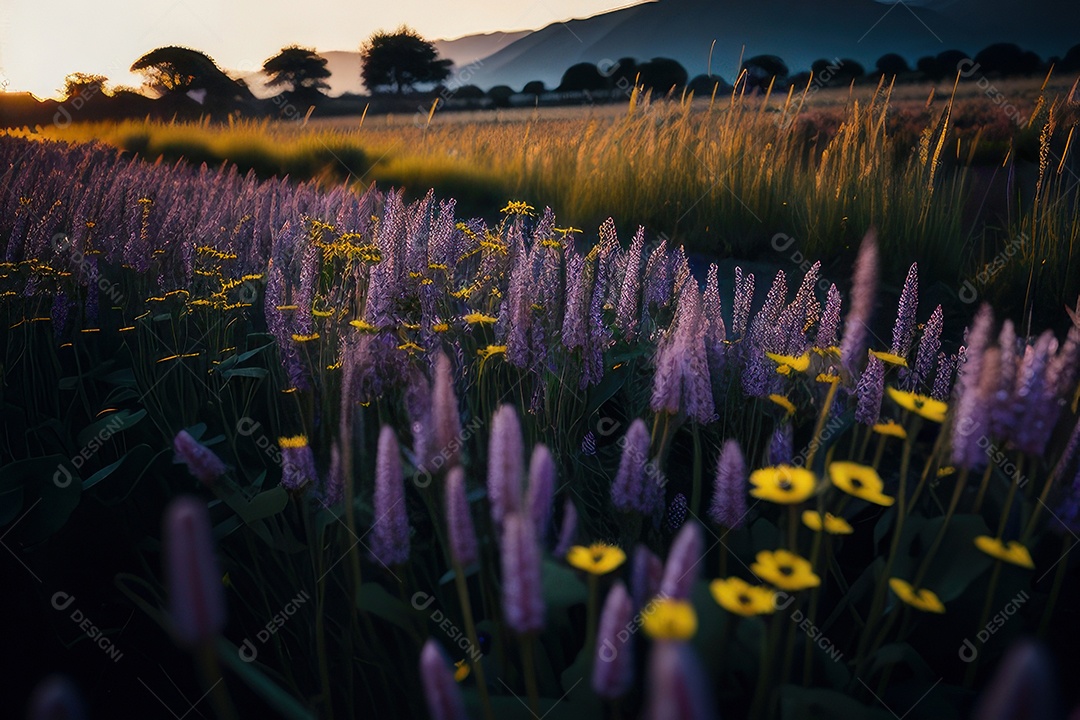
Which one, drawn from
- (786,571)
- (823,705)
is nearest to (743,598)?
(786,571)

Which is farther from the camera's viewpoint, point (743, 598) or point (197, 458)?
point (197, 458)

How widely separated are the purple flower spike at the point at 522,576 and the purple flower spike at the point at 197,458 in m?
0.63

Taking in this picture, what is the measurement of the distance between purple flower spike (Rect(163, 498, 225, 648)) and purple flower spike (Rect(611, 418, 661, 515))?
540mm

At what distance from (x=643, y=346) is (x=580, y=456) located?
1.57 ft

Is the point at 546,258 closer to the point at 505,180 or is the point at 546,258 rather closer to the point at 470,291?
the point at 470,291

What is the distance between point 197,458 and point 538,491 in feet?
1.99

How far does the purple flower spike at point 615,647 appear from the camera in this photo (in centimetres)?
63

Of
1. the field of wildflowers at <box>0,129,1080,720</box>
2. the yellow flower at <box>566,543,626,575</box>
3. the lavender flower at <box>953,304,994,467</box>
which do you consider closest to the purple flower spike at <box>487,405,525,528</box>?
the field of wildflowers at <box>0,129,1080,720</box>

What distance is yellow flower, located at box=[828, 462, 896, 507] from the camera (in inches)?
38.8

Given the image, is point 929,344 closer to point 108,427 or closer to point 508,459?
point 508,459

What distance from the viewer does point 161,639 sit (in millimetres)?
1641

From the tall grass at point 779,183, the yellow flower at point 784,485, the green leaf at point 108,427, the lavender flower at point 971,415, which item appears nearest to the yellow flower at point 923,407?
the lavender flower at point 971,415

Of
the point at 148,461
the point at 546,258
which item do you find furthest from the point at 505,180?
the point at 148,461

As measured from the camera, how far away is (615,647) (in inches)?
25.8
